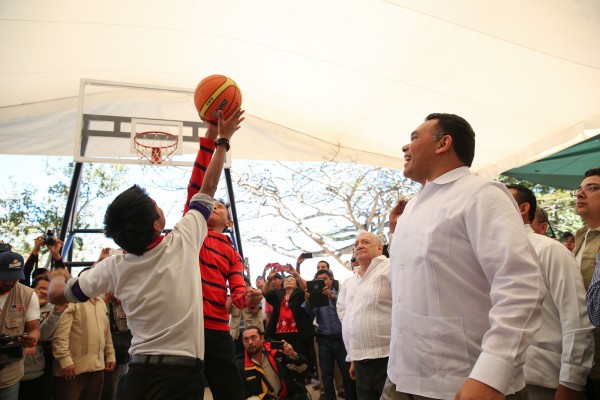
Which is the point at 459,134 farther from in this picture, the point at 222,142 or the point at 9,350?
the point at 9,350

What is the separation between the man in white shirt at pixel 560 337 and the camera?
2219 mm

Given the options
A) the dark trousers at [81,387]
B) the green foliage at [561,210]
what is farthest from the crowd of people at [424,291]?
the green foliage at [561,210]

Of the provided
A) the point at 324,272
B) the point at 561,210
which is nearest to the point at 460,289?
the point at 324,272

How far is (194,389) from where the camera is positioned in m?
2.01

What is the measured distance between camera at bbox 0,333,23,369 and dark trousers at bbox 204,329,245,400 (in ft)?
6.70

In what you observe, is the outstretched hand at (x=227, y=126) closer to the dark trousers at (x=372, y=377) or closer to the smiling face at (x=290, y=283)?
the dark trousers at (x=372, y=377)

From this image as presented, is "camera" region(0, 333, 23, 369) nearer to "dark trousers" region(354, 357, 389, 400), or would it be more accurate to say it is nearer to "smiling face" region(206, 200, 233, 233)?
"smiling face" region(206, 200, 233, 233)

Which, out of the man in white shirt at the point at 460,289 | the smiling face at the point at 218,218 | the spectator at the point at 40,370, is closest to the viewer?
the man in white shirt at the point at 460,289

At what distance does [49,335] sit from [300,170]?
37.0ft

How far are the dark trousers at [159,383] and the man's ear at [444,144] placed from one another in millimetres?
1420

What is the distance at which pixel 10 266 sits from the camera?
12.9 feet

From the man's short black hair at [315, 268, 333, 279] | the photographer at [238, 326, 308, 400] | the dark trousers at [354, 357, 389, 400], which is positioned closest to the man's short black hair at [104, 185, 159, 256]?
the dark trousers at [354, 357, 389, 400]

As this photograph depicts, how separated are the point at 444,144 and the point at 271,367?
4413mm

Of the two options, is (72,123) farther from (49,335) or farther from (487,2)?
(487,2)
